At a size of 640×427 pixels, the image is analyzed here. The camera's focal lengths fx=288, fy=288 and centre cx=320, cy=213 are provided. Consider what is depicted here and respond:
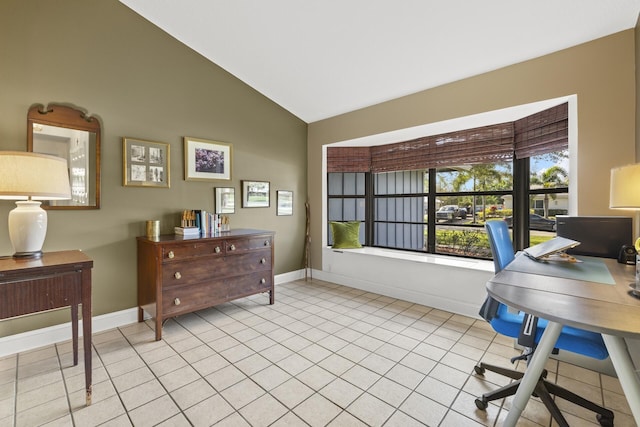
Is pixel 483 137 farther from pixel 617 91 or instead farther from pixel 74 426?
pixel 74 426

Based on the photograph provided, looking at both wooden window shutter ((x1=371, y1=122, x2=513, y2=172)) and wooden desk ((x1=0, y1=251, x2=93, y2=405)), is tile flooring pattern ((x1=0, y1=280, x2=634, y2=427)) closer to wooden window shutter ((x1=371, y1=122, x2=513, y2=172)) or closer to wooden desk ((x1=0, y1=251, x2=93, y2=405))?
wooden desk ((x1=0, y1=251, x2=93, y2=405))

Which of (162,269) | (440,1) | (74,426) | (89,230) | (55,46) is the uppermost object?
(440,1)

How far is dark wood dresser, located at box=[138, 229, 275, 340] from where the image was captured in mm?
2629

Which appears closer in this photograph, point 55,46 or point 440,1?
point 440,1

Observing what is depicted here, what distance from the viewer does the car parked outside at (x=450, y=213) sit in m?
3.75

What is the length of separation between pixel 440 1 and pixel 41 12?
10.9 feet

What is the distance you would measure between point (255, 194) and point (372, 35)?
236cm

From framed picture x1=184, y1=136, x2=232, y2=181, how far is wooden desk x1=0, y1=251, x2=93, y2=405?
1667mm

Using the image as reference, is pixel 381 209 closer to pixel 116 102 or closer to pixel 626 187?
pixel 626 187

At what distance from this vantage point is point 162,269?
2.60m

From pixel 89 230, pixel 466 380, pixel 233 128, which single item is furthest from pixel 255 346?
pixel 233 128

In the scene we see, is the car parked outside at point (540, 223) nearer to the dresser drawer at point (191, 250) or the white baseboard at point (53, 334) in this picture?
the dresser drawer at point (191, 250)

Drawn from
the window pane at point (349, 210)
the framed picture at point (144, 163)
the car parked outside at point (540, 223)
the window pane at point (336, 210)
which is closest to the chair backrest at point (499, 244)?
the car parked outside at point (540, 223)

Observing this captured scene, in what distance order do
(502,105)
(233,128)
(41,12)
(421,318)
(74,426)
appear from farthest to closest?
(233,128)
(421,318)
(502,105)
(41,12)
(74,426)
